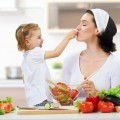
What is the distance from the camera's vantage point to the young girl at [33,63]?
1.84 metres

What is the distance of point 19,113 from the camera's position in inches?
56.8

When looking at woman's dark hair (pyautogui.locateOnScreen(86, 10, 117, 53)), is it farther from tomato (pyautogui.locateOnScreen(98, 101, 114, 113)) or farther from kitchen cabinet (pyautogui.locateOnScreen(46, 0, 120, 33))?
kitchen cabinet (pyautogui.locateOnScreen(46, 0, 120, 33))

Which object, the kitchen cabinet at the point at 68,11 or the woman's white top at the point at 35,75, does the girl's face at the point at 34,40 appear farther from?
the kitchen cabinet at the point at 68,11

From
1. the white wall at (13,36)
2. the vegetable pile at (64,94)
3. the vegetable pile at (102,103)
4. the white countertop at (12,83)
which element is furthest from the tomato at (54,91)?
the white wall at (13,36)

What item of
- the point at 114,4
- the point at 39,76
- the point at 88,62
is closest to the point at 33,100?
the point at 39,76

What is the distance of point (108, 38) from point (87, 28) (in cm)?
12

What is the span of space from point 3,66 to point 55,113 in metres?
2.20

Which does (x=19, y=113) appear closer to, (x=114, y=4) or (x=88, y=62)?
(x=88, y=62)

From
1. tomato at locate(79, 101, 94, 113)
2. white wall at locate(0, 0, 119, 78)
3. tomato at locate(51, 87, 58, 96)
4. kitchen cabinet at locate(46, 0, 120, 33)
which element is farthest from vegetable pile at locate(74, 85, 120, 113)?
white wall at locate(0, 0, 119, 78)

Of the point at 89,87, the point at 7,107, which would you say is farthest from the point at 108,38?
the point at 7,107

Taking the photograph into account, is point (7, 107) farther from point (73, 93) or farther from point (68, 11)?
point (68, 11)

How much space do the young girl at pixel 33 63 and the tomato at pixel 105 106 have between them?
0.41 meters

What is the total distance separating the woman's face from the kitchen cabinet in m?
1.27

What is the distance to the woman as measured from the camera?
73.5 inches
